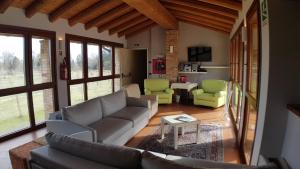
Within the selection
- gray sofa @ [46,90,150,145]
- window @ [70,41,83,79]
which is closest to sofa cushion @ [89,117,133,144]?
gray sofa @ [46,90,150,145]

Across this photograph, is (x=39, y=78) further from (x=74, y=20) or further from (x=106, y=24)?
(x=106, y=24)

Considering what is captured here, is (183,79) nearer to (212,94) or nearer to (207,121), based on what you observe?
(212,94)

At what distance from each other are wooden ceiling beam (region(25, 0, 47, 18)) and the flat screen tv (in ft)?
16.5

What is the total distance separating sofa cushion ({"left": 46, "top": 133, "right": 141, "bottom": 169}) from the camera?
1587mm

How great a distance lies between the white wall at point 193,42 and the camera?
7.66m

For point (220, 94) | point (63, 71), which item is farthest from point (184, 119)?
point (63, 71)

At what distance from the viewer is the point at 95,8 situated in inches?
210

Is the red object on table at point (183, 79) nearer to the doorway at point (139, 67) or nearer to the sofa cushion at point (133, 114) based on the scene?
the doorway at point (139, 67)

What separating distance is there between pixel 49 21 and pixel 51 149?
13.3 feet

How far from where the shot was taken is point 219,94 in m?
6.37

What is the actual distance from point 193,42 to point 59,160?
691cm

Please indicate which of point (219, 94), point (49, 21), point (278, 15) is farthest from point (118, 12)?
point (278, 15)

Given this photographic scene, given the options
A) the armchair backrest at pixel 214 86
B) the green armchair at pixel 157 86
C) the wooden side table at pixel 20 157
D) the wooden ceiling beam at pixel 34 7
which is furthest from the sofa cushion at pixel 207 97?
the wooden side table at pixel 20 157

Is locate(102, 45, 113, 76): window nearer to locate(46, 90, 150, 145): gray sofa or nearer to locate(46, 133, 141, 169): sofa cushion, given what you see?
locate(46, 90, 150, 145): gray sofa
